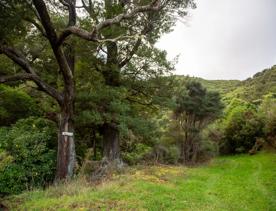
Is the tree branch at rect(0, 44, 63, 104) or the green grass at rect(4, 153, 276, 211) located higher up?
the tree branch at rect(0, 44, 63, 104)

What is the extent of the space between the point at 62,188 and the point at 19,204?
149 centimetres

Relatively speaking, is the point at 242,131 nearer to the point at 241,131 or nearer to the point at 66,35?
the point at 241,131

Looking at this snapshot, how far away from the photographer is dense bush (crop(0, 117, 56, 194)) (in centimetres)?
1026

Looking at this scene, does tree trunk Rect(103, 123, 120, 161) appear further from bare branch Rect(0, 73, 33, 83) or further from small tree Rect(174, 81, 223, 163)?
small tree Rect(174, 81, 223, 163)

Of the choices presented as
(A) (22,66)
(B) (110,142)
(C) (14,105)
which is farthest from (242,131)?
(A) (22,66)

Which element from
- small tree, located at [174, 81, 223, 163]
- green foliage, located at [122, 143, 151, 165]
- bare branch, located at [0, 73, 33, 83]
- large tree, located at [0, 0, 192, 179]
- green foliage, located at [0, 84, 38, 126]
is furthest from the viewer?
small tree, located at [174, 81, 223, 163]

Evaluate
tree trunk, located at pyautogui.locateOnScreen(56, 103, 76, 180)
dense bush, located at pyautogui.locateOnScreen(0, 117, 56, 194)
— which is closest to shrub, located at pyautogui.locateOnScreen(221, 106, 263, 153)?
tree trunk, located at pyautogui.locateOnScreen(56, 103, 76, 180)

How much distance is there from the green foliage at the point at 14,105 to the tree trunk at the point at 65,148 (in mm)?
4078

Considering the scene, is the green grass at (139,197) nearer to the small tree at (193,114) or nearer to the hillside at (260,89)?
the small tree at (193,114)

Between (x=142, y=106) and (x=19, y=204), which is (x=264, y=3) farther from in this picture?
(x=19, y=204)

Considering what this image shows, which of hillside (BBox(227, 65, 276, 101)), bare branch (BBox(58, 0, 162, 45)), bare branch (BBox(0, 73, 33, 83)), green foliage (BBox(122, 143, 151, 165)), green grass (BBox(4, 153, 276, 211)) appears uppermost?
hillside (BBox(227, 65, 276, 101))

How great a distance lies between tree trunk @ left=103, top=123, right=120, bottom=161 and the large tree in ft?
0.35

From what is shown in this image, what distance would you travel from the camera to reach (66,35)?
10203mm

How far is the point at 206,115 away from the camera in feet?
84.1
